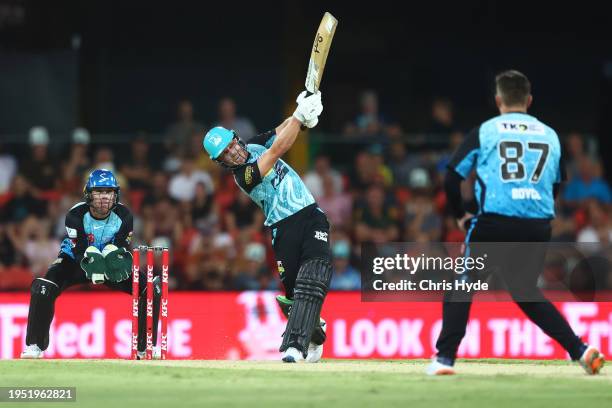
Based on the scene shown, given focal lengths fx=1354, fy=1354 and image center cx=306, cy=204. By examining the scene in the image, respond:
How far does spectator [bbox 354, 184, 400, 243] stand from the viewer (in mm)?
16047

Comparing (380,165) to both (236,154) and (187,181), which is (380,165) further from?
(236,154)

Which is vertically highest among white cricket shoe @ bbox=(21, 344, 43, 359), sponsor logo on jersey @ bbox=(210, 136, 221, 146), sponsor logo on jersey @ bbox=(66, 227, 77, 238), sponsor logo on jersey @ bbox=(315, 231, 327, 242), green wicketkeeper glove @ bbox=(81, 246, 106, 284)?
sponsor logo on jersey @ bbox=(210, 136, 221, 146)

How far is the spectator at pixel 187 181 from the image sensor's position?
16.8 meters

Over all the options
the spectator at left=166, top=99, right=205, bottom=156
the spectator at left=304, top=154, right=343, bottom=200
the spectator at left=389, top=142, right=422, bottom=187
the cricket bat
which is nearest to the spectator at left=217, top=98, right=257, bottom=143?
the spectator at left=166, top=99, right=205, bottom=156

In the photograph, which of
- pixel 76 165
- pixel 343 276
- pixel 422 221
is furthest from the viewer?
pixel 76 165

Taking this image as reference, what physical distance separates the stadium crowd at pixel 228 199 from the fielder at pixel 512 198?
21.8 feet

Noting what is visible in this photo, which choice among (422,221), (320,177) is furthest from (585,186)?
(320,177)

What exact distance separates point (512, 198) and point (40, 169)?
9.37m

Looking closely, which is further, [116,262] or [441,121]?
[441,121]

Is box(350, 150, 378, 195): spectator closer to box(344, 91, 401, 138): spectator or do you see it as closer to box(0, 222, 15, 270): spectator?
box(344, 91, 401, 138): spectator

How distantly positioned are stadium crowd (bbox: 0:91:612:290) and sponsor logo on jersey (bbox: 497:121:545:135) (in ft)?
22.3

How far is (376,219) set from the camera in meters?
16.2

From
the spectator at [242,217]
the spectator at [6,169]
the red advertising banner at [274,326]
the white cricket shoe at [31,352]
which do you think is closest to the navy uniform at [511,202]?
the white cricket shoe at [31,352]

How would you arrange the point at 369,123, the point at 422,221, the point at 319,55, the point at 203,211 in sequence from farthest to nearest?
the point at 369,123 < the point at 203,211 < the point at 422,221 < the point at 319,55
